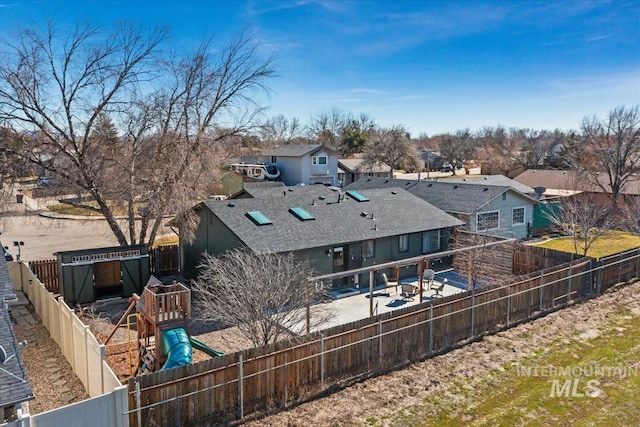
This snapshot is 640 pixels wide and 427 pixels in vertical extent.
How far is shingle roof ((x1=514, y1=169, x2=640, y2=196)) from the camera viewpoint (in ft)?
129

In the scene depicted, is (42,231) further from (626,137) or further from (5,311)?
(626,137)

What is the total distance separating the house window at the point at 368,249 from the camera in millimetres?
21500

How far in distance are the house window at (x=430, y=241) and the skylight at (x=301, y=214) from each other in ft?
19.6

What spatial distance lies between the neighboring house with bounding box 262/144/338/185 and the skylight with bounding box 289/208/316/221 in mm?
29979

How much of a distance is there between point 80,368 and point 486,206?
22.8 metres

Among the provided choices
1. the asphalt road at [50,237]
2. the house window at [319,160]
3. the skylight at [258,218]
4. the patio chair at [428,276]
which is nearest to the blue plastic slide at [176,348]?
the skylight at [258,218]

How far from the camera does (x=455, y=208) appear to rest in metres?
28.0

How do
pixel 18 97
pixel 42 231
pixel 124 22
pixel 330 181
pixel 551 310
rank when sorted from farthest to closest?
pixel 330 181 → pixel 42 231 → pixel 124 22 → pixel 18 97 → pixel 551 310

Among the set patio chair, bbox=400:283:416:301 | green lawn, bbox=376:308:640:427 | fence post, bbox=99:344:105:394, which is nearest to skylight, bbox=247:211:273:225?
patio chair, bbox=400:283:416:301

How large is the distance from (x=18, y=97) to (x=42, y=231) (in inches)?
712

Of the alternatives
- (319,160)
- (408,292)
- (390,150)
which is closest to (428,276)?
(408,292)

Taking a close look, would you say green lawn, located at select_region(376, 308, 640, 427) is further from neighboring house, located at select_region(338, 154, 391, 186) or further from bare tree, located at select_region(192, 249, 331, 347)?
neighboring house, located at select_region(338, 154, 391, 186)

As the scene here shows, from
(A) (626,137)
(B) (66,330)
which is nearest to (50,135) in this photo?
(B) (66,330)

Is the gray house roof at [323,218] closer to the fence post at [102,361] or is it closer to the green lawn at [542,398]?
the fence post at [102,361]
